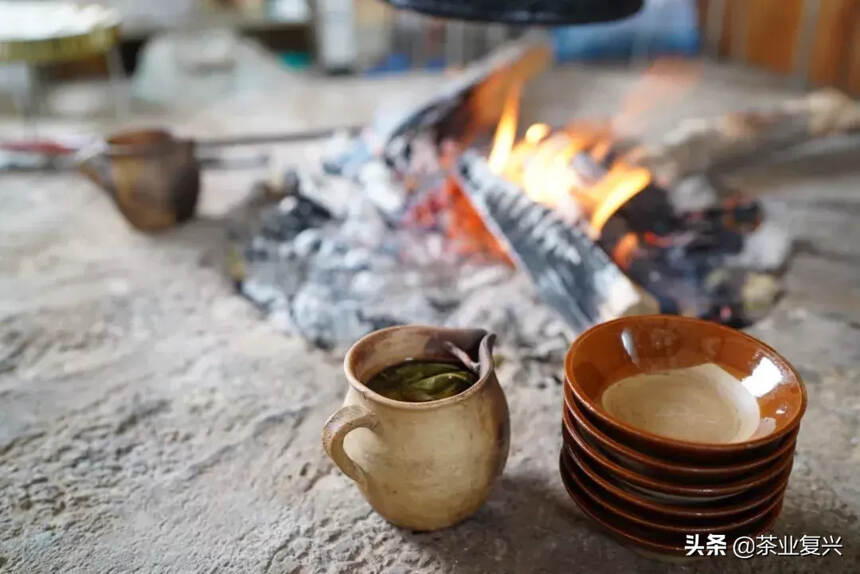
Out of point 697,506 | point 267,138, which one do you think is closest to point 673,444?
point 697,506

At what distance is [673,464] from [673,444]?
0.04m

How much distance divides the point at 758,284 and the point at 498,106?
1413 millimetres

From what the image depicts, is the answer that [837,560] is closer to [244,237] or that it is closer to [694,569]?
[694,569]

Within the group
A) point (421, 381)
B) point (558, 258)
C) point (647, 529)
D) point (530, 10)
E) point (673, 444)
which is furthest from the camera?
point (558, 258)

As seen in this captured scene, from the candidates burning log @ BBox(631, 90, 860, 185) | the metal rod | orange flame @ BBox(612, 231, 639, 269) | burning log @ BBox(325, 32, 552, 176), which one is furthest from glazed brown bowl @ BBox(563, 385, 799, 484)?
the metal rod

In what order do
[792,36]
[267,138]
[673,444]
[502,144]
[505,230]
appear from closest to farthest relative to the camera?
[673,444], [505,230], [502,144], [267,138], [792,36]

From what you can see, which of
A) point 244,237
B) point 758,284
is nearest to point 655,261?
point 758,284

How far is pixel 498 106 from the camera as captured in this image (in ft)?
10.3

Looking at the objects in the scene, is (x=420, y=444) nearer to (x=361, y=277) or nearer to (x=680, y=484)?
(x=680, y=484)

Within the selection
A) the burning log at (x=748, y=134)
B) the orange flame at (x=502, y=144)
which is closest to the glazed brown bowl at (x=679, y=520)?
the orange flame at (x=502, y=144)

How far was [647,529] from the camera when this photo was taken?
1.18 m

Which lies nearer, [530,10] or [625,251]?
[530,10]

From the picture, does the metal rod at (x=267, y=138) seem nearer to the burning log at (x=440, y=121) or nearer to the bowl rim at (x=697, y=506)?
the burning log at (x=440, y=121)

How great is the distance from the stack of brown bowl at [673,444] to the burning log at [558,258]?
1.31ft
